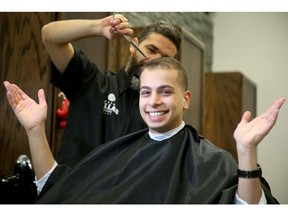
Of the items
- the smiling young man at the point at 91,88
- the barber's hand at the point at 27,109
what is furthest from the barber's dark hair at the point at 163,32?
the barber's hand at the point at 27,109

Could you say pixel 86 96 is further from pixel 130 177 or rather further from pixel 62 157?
pixel 130 177

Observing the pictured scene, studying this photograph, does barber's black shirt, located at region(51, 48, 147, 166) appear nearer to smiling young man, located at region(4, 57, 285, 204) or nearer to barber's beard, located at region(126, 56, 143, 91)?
barber's beard, located at region(126, 56, 143, 91)

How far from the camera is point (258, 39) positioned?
127 inches

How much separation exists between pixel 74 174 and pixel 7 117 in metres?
0.56

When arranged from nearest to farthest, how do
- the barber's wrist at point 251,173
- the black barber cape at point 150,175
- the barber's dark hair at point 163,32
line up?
the barber's wrist at point 251,173 < the black barber cape at point 150,175 < the barber's dark hair at point 163,32

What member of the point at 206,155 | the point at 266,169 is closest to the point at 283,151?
the point at 266,169

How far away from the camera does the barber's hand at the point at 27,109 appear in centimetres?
140

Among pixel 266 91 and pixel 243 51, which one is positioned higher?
pixel 243 51

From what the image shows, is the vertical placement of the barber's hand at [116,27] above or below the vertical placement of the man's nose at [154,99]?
above

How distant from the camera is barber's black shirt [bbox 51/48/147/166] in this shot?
1719 millimetres

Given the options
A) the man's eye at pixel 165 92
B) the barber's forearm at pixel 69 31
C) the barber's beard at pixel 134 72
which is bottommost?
the man's eye at pixel 165 92

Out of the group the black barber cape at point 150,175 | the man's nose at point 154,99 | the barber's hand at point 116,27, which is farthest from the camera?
the barber's hand at point 116,27

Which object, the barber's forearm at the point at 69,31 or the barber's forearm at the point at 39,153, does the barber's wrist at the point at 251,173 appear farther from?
the barber's forearm at the point at 69,31

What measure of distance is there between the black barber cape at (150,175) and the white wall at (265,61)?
0.85 feet
